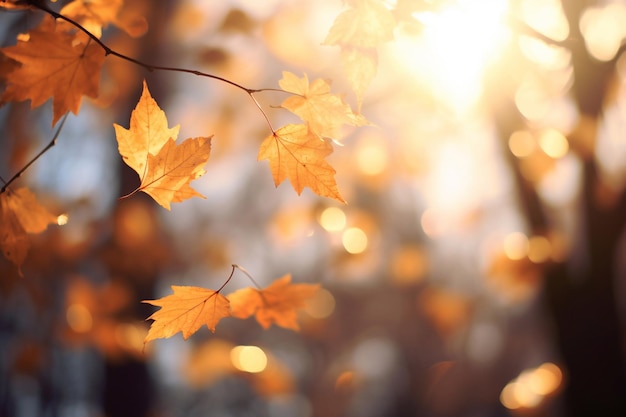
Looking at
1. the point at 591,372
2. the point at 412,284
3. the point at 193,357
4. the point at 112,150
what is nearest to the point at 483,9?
the point at 591,372

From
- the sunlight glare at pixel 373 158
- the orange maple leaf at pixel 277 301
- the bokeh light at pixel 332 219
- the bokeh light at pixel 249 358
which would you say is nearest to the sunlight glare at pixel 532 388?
the bokeh light at pixel 332 219

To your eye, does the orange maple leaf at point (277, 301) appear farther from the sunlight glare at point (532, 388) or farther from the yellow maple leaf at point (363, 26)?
the sunlight glare at point (532, 388)

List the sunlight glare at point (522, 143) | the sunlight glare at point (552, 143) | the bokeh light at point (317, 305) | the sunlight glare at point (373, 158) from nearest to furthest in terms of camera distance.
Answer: the bokeh light at point (317, 305) < the sunlight glare at point (522, 143) < the sunlight glare at point (552, 143) < the sunlight glare at point (373, 158)

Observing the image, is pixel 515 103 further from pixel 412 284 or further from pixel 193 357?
pixel 412 284

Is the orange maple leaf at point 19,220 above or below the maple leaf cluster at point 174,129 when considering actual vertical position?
below

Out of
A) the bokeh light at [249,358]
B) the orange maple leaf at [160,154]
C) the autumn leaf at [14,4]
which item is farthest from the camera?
the bokeh light at [249,358]

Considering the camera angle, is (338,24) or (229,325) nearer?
(338,24)

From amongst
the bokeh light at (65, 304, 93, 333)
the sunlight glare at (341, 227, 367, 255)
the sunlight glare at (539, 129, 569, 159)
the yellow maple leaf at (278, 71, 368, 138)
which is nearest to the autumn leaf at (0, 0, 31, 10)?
the yellow maple leaf at (278, 71, 368, 138)
